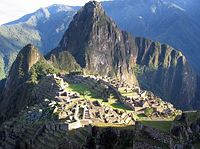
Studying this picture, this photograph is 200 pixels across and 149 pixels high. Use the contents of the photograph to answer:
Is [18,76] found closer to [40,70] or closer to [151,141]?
[40,70]

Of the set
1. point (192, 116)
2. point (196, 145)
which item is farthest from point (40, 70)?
point (196, 145)

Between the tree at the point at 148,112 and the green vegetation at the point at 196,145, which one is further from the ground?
the tree at the point at 148,112

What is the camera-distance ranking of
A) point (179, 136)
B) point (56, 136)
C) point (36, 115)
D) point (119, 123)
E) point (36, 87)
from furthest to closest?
point (36, 87), point (36, 115), point (119, 123), point (56, 136), point (179, 136)

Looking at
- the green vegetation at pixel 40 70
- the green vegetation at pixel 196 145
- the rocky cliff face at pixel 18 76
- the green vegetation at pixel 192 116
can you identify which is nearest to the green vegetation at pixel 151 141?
the green vegetation at pixel 196 145

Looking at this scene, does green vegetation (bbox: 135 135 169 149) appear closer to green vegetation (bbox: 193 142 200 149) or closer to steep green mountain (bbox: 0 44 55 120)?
green vegetation (bbox: 193 142 200 149)

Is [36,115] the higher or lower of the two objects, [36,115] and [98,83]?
the lower

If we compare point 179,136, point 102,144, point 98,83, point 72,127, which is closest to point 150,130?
point 179,136

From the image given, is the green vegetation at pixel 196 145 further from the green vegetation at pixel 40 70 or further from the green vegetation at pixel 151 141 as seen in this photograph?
the green vegetation at pixel 40 70

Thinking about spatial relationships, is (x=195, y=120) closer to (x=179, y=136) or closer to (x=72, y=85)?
(x=179, y=136)

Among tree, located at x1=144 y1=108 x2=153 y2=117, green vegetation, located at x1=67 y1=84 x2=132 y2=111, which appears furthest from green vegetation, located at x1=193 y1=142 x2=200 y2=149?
green vegetation, located at x1=67 y1=84 x2=132 y2=111
